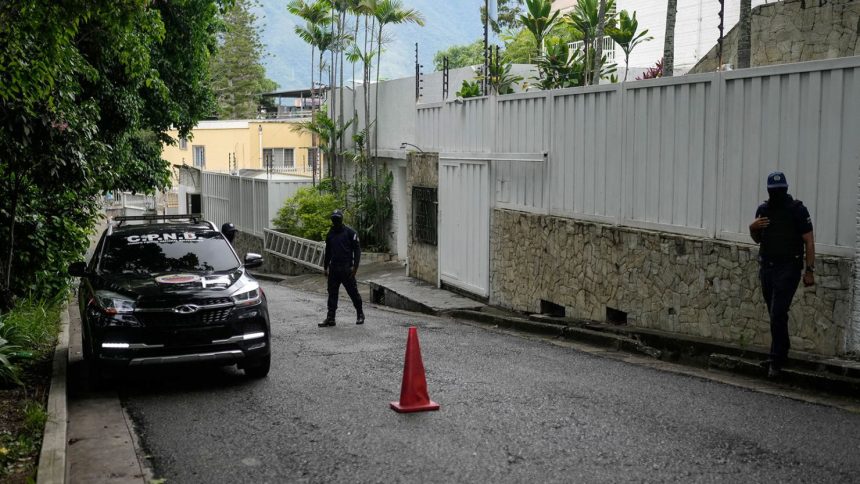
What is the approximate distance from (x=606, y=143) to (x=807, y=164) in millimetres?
4048

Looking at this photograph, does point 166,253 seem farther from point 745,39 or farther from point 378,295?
point 378,295

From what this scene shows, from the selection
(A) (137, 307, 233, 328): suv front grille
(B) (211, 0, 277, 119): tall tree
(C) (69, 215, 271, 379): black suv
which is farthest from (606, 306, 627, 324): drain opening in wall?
(B) (211, 0, 277, 119): tall tree

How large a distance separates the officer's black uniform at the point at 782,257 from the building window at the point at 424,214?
11.9 meters

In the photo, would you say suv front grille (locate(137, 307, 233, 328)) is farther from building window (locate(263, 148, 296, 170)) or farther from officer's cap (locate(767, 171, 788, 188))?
building window (locate(263, 148, 296, 170))

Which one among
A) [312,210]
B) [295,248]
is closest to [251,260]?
[295,248]

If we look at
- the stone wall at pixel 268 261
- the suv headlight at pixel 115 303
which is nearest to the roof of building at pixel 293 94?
the stone wall at pixel 268 261

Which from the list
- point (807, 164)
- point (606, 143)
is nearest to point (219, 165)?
point (606, 143)

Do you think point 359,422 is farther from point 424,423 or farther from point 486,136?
point 486,136

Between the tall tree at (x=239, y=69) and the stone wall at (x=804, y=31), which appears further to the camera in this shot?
the tall tree at (x=239, y=69)

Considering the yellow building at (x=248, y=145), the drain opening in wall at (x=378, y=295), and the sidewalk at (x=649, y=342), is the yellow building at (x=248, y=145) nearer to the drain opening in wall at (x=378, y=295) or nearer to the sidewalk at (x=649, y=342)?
the drain opening in wall at (x=378, y=295)

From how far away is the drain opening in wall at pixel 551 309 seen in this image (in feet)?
49.5

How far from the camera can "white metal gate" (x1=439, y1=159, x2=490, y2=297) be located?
1747cm

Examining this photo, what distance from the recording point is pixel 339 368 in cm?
1071

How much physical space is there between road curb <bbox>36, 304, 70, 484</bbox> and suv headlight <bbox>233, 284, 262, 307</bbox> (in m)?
1.91
